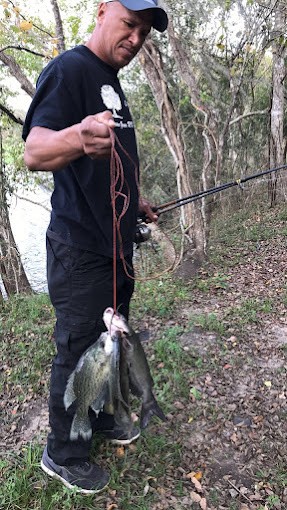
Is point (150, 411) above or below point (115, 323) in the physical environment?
below

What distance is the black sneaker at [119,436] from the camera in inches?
109

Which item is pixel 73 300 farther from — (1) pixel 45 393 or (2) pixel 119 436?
(1) pixel 45 393

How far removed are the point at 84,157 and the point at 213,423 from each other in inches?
87.0

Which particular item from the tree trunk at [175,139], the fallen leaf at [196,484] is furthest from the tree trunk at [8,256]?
the fallen leaf at [196,484]

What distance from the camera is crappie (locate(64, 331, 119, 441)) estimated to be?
174 cm

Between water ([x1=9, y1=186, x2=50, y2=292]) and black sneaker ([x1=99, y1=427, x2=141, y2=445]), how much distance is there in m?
4.80

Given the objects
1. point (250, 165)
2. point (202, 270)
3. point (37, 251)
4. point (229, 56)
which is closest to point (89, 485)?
point (202, 270)

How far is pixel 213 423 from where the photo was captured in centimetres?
307

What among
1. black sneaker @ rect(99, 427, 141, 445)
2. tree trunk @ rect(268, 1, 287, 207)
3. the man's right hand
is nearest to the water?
black sneaker @ rect(99, 427, 141, 445)

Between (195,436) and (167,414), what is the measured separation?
260 millimetres

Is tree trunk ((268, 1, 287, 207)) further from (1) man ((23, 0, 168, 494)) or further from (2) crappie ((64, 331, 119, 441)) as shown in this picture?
(2) crappie ((64, 331, 119, 441))

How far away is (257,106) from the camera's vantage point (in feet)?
33.4

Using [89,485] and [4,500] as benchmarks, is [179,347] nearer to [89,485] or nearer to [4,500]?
[89,485]

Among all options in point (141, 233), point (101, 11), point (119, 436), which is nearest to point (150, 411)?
point (119, 436)
